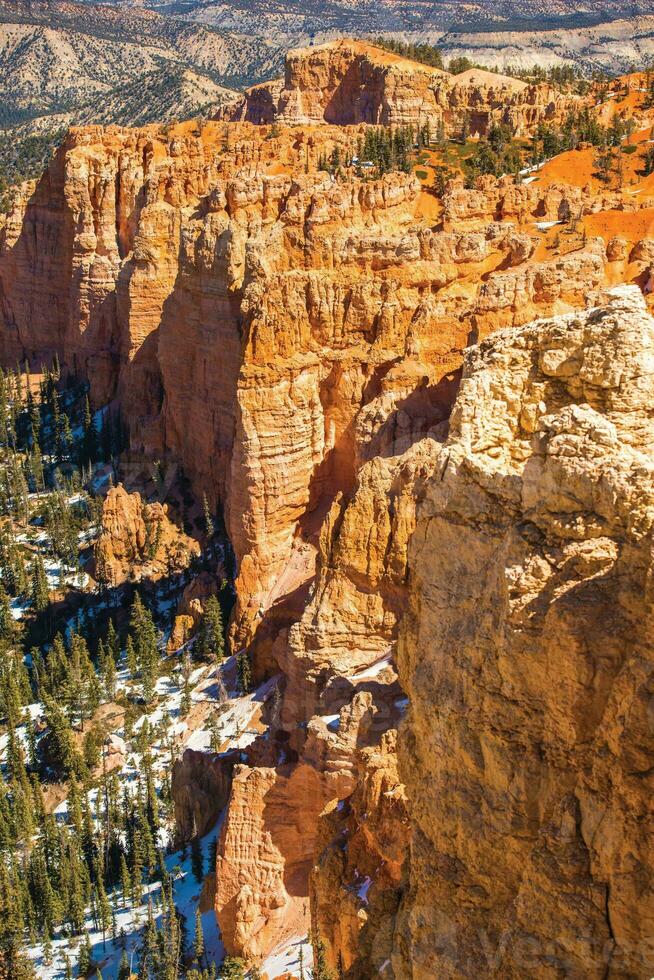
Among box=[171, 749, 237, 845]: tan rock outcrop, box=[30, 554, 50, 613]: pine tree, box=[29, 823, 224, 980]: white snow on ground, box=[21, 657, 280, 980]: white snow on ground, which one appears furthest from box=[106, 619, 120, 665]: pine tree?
box=[29, 823, 224, 980]: white snow on ground

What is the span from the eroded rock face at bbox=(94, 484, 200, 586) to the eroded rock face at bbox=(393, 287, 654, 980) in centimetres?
4240

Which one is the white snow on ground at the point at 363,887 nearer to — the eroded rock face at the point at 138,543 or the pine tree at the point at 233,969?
the pine tree at the point at 233,969

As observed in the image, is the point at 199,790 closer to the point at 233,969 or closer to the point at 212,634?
the point at 212,634

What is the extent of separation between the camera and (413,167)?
6856cm

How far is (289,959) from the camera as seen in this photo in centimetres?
2545

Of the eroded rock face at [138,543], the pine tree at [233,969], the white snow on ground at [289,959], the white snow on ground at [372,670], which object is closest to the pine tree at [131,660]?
the eroded rock face at [138,543]

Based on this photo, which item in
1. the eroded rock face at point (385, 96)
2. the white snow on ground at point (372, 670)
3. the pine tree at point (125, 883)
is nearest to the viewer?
the white snow on ground at point (372, 670)

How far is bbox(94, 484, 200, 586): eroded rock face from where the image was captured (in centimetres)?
5306

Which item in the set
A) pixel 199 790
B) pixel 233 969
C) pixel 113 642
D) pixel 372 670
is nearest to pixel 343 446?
pixel 372 670

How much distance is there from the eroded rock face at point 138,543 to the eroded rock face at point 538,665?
139 ft

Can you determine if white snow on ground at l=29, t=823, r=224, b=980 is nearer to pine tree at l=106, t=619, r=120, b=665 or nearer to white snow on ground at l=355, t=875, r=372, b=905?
pine tree at l=106, t=619, r=120, b=665

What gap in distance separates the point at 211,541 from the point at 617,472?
43.9m

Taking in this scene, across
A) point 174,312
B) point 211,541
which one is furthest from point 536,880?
point 174,312

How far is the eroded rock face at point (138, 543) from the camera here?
5306 centimetres
